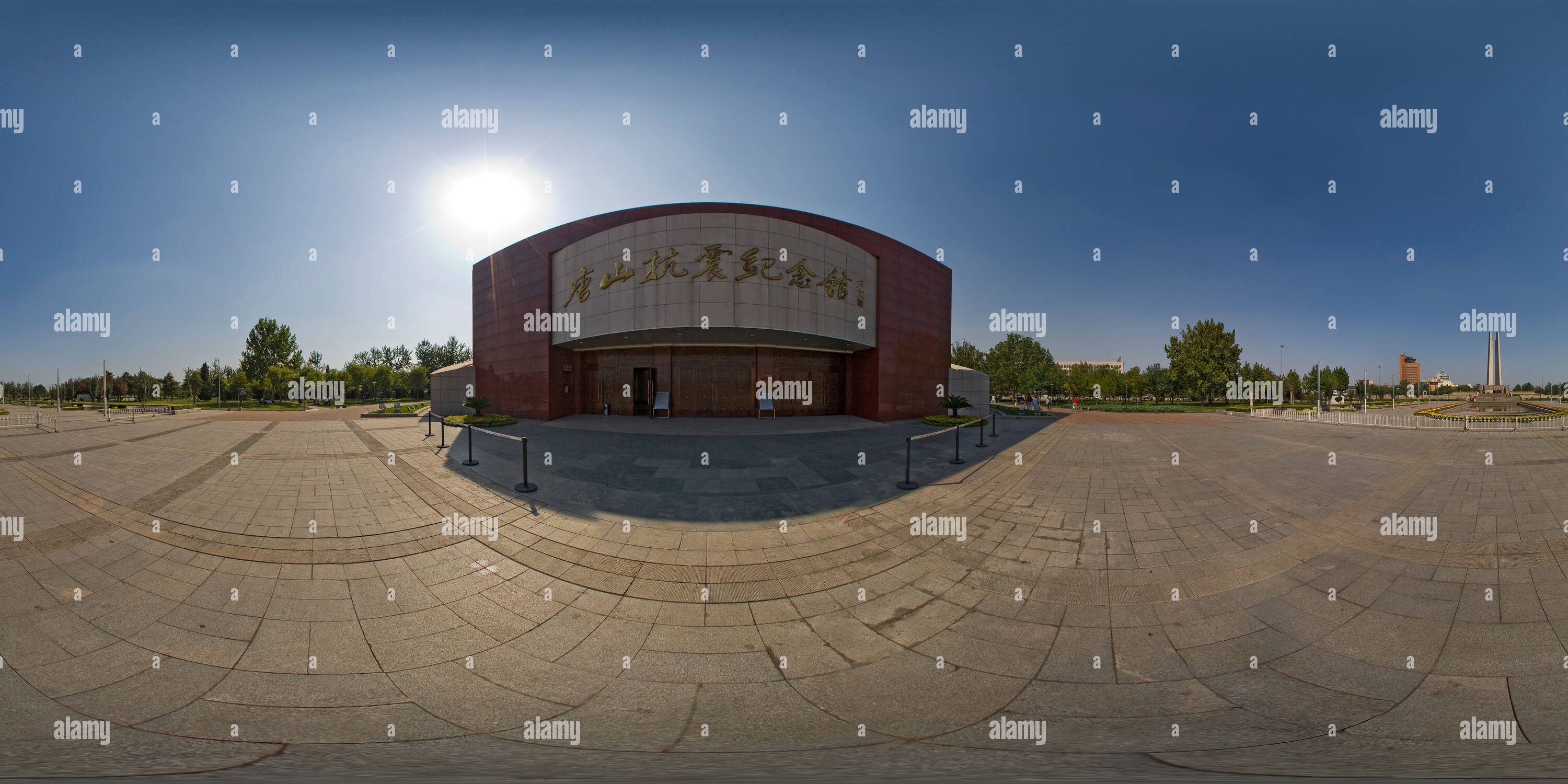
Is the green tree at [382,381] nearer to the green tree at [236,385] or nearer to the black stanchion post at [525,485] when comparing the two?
the green tree at [236,385]

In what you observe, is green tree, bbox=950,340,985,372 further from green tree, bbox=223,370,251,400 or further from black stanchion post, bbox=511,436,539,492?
green tree, bbox=223,370,251,400

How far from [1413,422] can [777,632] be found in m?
31.5

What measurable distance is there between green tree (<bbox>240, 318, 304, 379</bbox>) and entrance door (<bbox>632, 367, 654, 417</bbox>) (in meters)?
61.3

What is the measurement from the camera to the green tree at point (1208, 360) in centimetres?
4353

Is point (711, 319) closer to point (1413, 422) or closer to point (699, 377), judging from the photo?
point (699, 377)

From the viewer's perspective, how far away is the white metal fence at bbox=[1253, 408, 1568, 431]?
17094 mm

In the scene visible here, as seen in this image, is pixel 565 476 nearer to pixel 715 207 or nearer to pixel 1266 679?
pixel 1266 679

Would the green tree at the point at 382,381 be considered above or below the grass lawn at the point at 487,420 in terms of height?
above

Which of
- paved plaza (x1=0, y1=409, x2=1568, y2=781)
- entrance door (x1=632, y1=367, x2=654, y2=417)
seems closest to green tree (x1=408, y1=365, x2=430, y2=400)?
entrance door (x1=632, y1=367, x2=654, y2=417)

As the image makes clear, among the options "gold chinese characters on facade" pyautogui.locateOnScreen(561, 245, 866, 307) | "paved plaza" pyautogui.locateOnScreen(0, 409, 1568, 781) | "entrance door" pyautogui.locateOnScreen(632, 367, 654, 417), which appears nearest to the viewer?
"paved plaza" pyautogui.locateOnScreen(0, 409, 1568, 781)

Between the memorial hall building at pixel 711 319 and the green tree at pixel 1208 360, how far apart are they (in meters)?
36.4

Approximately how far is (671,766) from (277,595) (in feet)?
14.0

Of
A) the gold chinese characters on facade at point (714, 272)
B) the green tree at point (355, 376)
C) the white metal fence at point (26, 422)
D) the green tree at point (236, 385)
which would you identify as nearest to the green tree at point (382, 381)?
the green tree at point (355, 376)

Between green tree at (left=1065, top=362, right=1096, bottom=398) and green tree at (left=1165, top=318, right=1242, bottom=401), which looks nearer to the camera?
green tree at (left=1165, top=318, right=1242, bottom=401)
